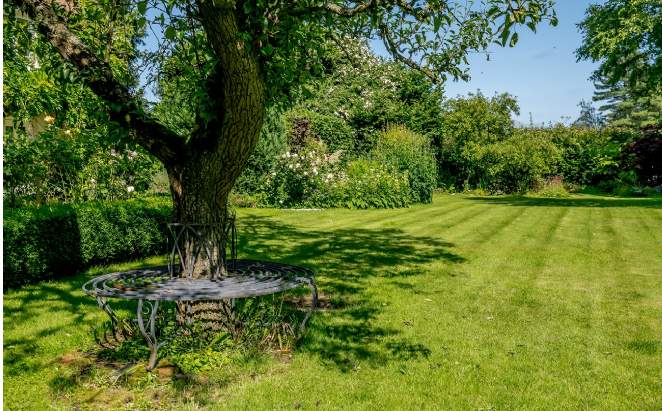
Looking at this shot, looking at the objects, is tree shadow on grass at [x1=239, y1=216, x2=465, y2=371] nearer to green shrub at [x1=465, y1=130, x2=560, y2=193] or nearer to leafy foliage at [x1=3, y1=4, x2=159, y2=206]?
leafy foliage at [x1=3, y1=4, x2=159, y2=206]

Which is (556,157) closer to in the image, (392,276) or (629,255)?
(629,255)

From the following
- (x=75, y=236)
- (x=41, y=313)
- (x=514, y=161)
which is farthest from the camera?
(x=514, y=161)

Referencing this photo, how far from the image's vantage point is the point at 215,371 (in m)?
4.25

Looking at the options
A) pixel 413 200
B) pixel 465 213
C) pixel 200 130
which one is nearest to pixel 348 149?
pixel 413 200

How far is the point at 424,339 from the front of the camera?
5.15 m

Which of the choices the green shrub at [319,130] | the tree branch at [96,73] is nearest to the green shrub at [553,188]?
the green shrub at [319,130]

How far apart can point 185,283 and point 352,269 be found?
4.17m

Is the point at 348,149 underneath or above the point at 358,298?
above

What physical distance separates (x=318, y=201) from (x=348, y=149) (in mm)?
6373

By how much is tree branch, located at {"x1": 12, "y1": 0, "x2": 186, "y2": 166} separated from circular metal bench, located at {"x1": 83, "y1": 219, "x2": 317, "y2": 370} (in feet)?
2.77

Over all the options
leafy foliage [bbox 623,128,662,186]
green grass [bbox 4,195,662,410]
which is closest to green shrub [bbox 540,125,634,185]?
leafy foliage [bbox 623,128,662,186]

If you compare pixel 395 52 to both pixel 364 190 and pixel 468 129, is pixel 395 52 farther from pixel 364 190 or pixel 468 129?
pixel 468 129

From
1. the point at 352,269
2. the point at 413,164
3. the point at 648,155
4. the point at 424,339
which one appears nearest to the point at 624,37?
the point at 648,155

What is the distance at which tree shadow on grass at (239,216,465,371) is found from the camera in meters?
4.86
